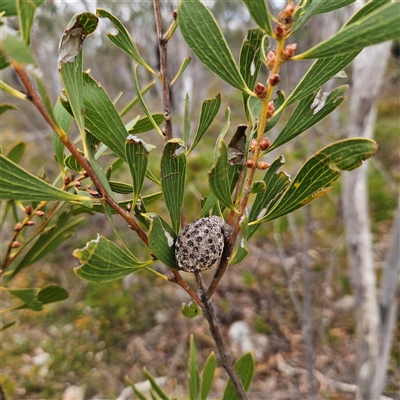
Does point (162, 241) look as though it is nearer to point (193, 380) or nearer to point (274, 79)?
point (274, 79)

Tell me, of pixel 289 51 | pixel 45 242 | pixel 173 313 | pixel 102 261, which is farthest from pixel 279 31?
pixel 173 313

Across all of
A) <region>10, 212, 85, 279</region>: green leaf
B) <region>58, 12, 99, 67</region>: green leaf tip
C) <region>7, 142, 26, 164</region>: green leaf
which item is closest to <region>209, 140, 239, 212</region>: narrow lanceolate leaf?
<region>58, 12, 99, 67</region>: green leaf tip

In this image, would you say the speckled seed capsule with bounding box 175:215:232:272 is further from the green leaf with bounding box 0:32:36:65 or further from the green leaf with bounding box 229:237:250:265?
the green leaf with bounding box 0:32:36:65

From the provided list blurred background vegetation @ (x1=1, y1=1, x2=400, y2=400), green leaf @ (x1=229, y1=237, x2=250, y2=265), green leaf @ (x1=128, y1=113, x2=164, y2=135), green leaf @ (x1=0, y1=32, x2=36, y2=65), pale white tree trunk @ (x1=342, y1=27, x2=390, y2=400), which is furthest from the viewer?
blurred background vegetation @ (x1=1, y1=1, x2=400, y2=400)

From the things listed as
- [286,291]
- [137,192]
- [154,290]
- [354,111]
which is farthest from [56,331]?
[137,192]

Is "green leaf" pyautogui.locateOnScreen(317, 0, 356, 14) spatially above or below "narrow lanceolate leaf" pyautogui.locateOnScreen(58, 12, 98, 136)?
above

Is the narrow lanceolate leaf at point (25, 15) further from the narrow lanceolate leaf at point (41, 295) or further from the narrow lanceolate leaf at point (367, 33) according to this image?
the narrow lanceolate leaf at point (41, 295)

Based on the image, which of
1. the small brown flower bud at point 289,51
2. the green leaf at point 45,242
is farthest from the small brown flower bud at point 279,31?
the green leaf at point 45,242

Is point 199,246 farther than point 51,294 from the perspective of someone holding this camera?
No
